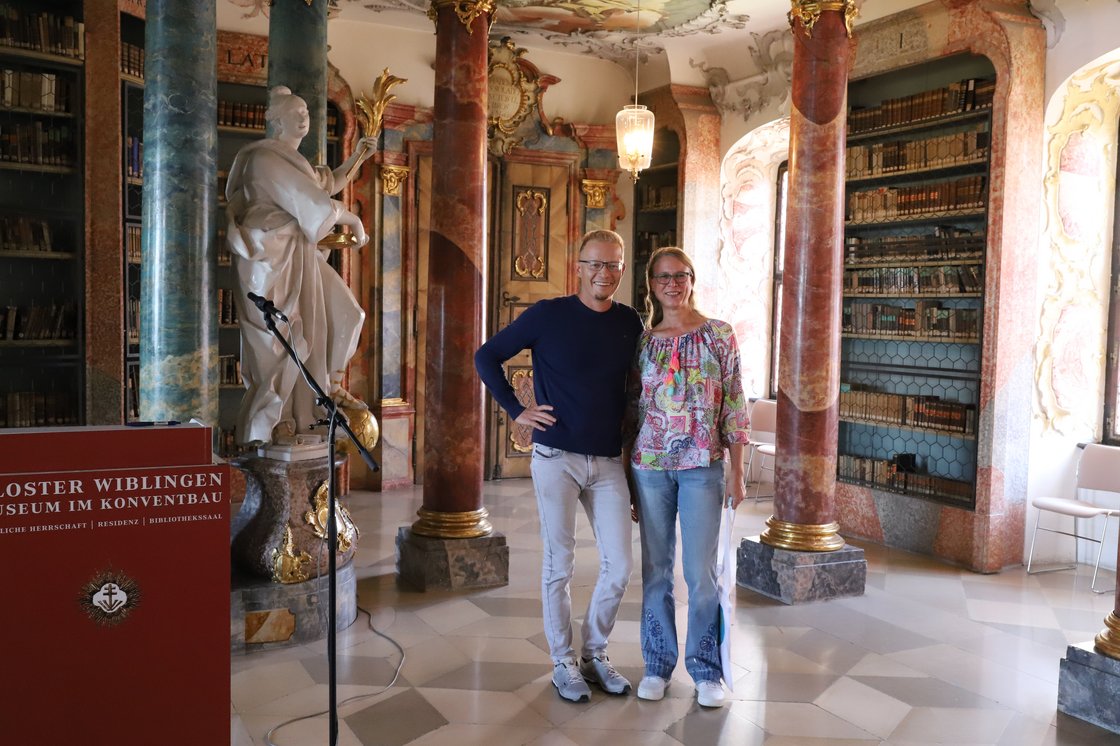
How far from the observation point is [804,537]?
548 centimetres

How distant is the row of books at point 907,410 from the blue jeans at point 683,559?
378 centimetres

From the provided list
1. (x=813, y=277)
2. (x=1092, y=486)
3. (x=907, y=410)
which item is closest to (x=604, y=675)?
(x=813, y=277)

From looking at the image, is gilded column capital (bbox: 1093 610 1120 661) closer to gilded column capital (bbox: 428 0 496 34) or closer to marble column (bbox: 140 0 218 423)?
marble column (bbox: 140 0 218 423)

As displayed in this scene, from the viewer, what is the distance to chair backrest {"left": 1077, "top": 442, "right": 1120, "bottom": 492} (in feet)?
20.2

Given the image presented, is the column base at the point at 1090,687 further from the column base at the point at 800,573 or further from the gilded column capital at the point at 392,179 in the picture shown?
the gilded column capital at the point at 392,179

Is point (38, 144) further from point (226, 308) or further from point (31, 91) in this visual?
point (226, 308)

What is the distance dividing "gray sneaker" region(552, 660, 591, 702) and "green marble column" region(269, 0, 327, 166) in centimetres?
288

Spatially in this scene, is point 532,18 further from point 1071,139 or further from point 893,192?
point 1071,139

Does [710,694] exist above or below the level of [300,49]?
below

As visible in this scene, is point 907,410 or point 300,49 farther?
point 907,410

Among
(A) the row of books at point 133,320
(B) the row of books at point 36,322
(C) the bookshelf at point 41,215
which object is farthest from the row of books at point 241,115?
(B) the row of books at point 36,322

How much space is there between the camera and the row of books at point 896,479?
6930 mm

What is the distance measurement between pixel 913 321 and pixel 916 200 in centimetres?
88

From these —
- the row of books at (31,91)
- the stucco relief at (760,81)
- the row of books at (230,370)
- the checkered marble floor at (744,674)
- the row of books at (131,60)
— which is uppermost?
the stucco relief at (760,81)
